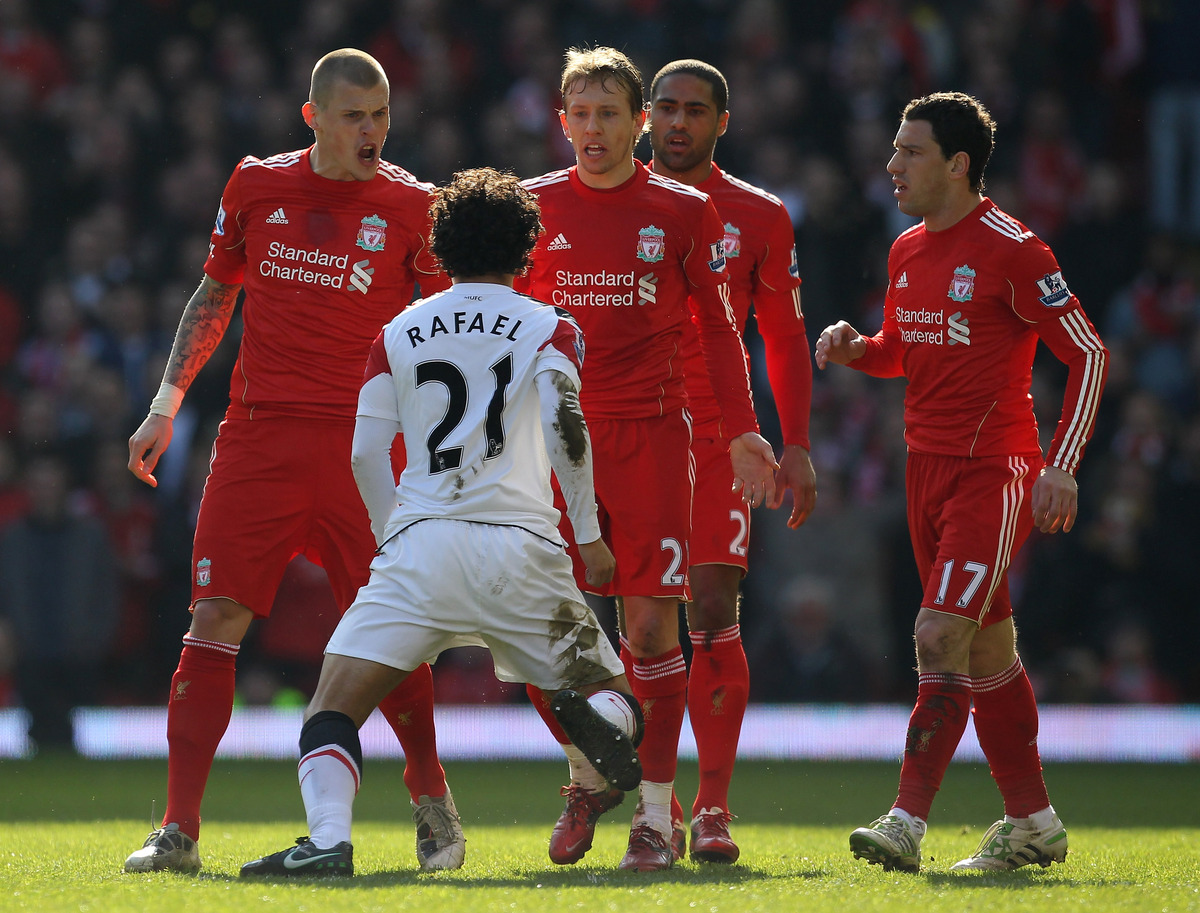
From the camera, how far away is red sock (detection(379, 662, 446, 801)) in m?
5.49

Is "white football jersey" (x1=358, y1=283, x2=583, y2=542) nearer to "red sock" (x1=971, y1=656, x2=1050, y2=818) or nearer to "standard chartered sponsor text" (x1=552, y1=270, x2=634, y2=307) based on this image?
"standard chartered sponsor text" (x1=552, y1=270, x2=634, y2=307)

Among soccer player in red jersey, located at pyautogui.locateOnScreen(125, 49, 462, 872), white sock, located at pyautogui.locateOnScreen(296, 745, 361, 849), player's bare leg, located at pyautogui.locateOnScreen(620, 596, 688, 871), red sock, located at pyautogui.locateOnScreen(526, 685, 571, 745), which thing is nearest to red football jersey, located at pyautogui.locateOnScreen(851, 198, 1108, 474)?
player's bare leg, located at pyautogui.locateOnScreen(620, 596, 688, 871)

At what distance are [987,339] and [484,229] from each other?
6.14 feet

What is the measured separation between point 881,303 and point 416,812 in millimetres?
6899

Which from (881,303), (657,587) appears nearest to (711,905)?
(657,587)

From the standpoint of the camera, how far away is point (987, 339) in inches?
217

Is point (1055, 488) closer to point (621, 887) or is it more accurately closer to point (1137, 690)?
point (621, 887)

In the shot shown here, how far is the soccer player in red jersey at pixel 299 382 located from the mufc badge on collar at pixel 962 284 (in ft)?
6.00

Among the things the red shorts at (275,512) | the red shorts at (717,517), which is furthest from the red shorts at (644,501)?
the red shorts at (275,512)

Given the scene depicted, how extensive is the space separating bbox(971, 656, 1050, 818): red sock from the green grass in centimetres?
32

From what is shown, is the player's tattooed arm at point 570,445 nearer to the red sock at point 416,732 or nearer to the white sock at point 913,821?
the red sock at point 416,732

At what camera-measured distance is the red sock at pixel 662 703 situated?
5.31m

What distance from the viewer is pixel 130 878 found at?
4738 mm

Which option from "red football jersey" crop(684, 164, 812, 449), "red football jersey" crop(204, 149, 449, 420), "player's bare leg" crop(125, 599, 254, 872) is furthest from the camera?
"red football jersey" crop(684, 164, 812, 449)
